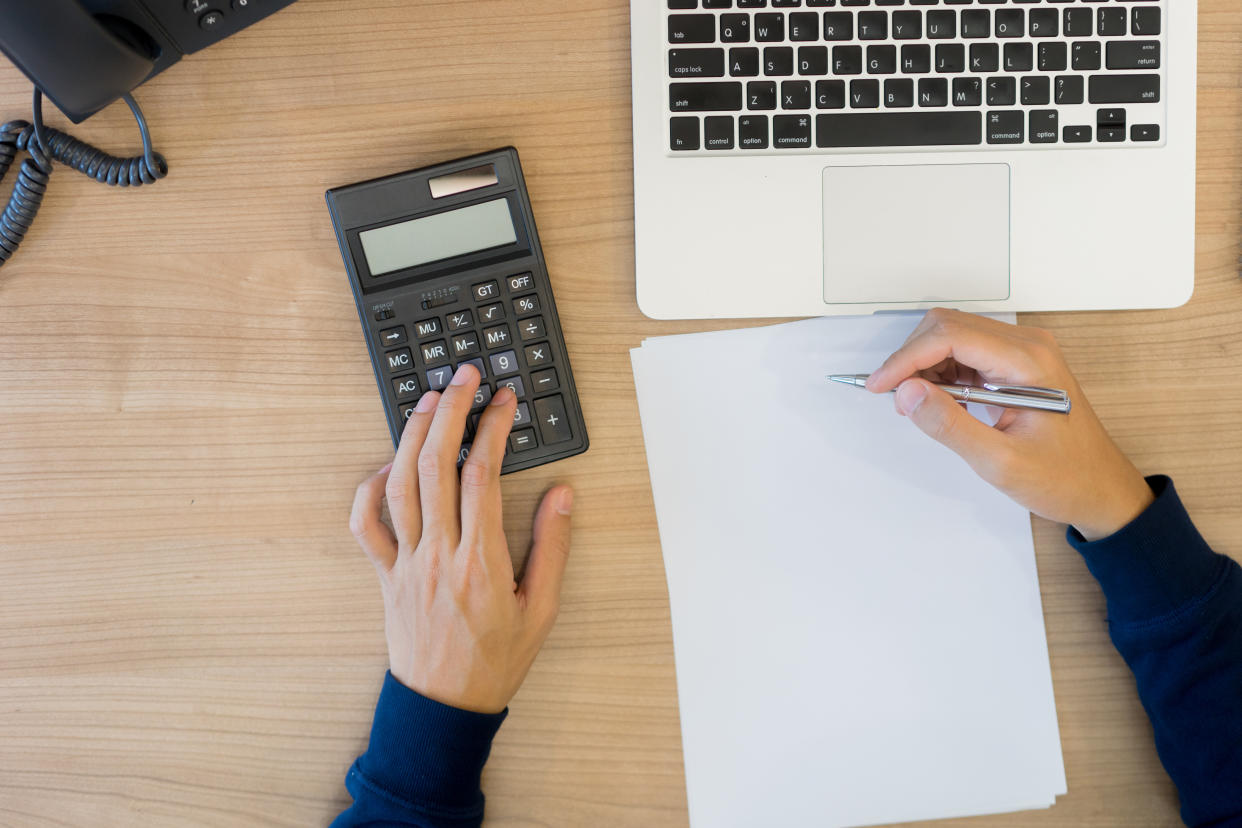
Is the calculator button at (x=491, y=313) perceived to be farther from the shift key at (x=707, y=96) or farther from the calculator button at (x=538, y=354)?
the shift key at (x=707, y=96)

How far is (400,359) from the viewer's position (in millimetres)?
587

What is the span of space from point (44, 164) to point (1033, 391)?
2.51 ft

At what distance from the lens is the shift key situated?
58 centimetres

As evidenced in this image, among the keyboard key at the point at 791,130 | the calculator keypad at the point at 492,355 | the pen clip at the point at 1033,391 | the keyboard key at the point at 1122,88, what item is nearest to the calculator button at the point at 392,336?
the calculator keypad at the point at 492,355

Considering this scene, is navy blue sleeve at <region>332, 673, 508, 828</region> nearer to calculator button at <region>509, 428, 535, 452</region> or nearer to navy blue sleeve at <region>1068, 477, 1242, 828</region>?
calculator button at <region>509, 428, 535, 452</region>

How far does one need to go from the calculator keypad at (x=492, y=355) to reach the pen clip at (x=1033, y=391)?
33 centimetres

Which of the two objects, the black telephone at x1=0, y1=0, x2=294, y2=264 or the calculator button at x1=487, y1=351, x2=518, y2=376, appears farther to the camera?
the calculator button at x1=487, y1=351, x2=518, y2=376

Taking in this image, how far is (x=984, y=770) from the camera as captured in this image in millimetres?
617

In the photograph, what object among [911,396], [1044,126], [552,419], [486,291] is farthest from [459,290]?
[1044,126]

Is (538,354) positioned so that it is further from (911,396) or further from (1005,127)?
(1005,127)

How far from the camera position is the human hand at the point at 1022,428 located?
1.81 feet

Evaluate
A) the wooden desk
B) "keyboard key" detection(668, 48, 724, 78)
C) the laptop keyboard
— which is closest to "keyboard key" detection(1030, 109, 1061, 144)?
the laptop keyboard

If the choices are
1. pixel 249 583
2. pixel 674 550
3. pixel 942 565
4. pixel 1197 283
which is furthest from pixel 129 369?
pixel 1197 283

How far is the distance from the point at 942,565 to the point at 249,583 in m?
0.57
